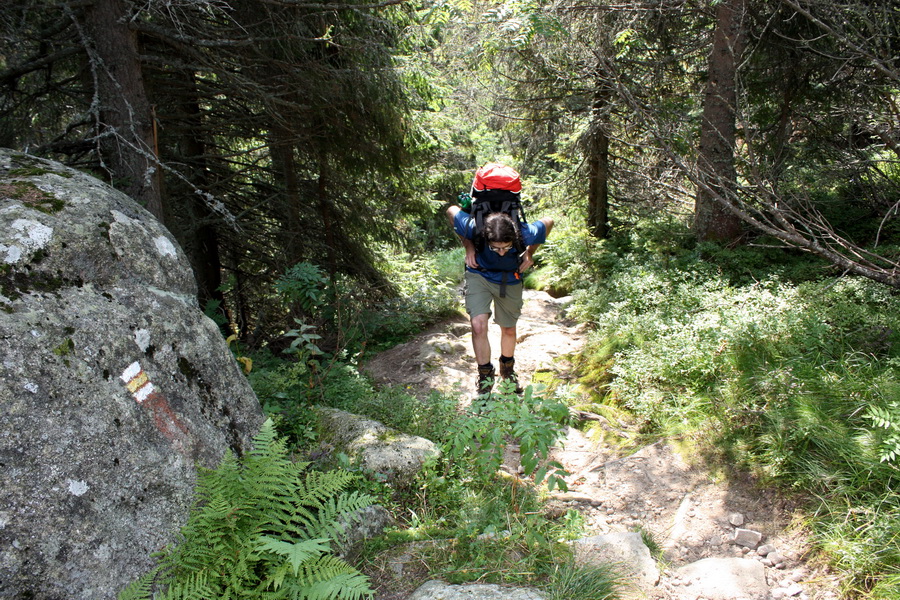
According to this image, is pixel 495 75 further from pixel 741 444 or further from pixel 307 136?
pixel 741 444

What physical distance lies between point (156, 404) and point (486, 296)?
3681 mm

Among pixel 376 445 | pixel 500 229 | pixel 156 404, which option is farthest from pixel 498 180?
pixel 156 404

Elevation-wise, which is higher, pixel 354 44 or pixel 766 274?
pixel 354 44

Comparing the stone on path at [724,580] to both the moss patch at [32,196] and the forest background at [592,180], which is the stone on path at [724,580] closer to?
the forest background at [592,180]

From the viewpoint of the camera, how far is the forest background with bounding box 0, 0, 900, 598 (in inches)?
167

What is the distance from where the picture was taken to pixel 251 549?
2.42 meters

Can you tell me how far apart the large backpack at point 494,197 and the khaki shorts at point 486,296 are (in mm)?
385

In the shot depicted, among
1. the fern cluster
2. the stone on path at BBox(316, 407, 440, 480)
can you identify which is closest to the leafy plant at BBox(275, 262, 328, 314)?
the stone on path at BBox(316, 407, 440, 480)

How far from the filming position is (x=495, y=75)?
32.6ft

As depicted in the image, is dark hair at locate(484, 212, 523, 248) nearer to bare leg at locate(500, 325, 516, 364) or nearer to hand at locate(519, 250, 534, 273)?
hand at locate(519, 250, 534, 273)

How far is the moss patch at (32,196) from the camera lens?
2949 millimetres

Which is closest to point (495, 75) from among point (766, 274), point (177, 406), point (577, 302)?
point (577, 302)

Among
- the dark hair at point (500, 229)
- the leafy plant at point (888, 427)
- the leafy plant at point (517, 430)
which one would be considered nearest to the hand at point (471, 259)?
the dark hair at point (500, 229)

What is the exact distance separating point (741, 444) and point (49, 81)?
27.0 ft
